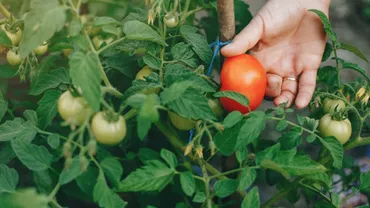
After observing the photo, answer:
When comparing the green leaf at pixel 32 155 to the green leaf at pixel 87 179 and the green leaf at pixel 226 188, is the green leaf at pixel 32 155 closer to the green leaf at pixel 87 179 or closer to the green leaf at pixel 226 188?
the green leaf at pixel 87 179

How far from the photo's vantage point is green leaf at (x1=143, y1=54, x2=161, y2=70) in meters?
1.21

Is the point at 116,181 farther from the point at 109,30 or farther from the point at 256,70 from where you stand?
the point at 256,70

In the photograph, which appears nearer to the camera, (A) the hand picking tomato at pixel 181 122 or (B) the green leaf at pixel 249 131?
(B) the green leaf at pixel 249 131

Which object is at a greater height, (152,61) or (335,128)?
(152,61)

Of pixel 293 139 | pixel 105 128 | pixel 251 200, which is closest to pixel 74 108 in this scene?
pixel 105 128

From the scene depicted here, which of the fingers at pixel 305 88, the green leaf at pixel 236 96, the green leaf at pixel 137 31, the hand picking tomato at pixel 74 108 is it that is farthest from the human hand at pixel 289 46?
the hand picking tomato at pixel 74 108

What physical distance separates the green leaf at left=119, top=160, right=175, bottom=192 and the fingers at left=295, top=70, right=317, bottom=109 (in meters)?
0.53

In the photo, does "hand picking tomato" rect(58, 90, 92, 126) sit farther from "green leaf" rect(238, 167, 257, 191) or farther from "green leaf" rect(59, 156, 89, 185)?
"green leaf" rect(238, 167, 257, 191)

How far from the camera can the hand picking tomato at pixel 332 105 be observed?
1.34 meters

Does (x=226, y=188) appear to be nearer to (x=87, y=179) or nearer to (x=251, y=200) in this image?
(x=251, y=200)

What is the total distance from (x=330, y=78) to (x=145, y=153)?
2.20 feet

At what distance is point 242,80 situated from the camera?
4.21ft

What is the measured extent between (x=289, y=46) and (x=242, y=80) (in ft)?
1.29

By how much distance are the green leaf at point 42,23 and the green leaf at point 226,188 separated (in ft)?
1.53
